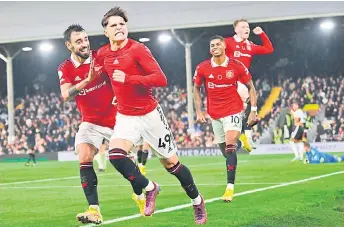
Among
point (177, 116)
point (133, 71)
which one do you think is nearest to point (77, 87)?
point (133, 71)

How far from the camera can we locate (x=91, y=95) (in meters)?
9.24

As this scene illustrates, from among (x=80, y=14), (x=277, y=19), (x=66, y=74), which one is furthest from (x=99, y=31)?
(x=66, y=74)

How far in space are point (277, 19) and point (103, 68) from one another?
2691 centimetres

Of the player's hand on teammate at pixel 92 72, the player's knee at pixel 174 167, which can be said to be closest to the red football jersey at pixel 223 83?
the player's knee at pixel 174 167

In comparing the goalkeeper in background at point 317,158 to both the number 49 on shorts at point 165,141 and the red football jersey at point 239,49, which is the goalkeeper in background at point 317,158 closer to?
the red football jersey at point 239,49

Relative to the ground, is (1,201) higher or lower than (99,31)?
lower

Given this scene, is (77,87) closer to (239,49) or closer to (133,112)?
(133,112)

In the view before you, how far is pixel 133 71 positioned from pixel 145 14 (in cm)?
3059

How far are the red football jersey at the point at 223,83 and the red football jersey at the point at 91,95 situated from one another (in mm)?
2980

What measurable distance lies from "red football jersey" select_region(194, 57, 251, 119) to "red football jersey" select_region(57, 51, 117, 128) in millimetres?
2980

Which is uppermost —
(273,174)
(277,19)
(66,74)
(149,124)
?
(277,19)

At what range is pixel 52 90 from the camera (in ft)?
157

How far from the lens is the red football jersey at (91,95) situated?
9.17m

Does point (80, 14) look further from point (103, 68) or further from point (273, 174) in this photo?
point (103, 68)
